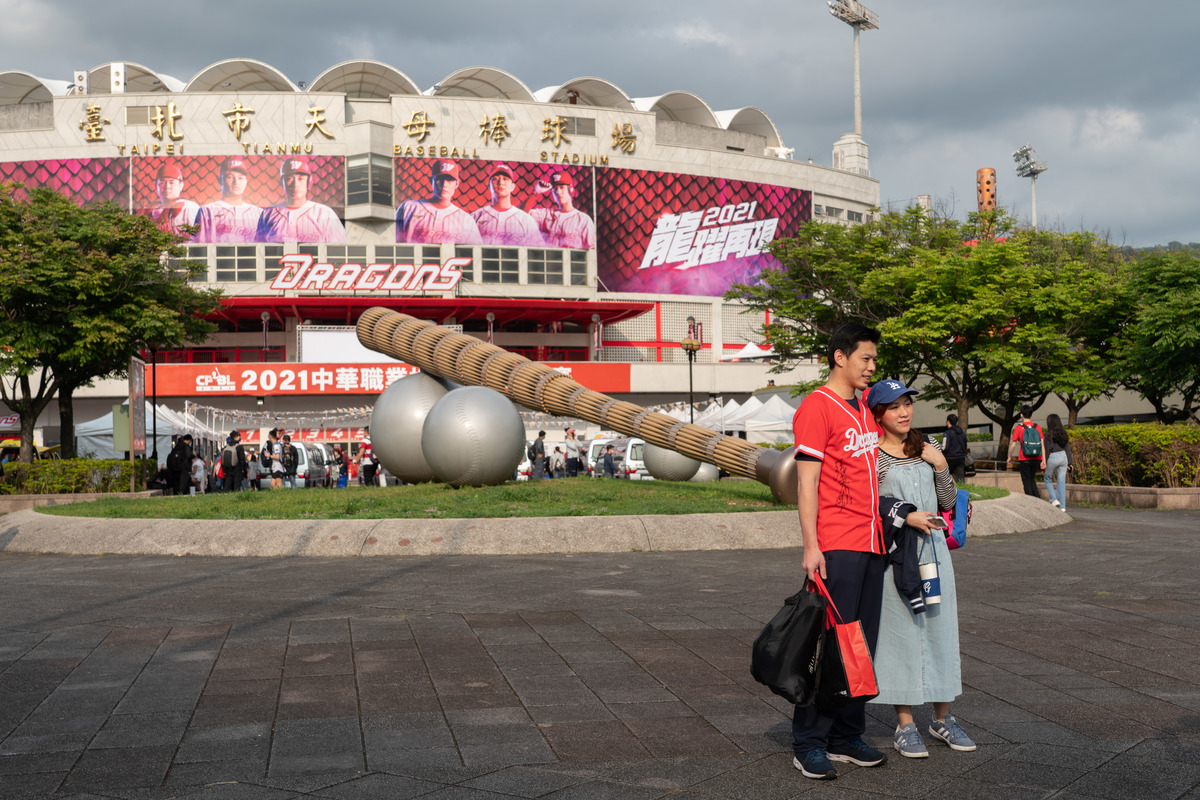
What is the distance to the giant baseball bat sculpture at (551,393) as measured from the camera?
14.5 meters

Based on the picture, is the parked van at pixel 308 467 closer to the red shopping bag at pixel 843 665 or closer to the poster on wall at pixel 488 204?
the red shopping bag at pixel 843 665

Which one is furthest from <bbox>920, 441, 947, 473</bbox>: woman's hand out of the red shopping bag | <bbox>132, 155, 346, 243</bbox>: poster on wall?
<bbox>132, 155, 346, 243</bbox>: poster on wall

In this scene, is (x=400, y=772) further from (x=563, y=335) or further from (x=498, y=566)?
(x=563, y=335)

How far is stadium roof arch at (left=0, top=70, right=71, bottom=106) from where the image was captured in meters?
61.9

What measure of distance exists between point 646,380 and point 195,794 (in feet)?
166

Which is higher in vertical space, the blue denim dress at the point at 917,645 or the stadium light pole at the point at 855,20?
the stadium light pole at the point at 855,20

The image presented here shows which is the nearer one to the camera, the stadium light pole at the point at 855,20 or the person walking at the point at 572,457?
the person walking at the point at 572,457

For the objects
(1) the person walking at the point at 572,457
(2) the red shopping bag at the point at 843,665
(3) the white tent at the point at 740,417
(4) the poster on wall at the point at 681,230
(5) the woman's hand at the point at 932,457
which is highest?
(4) the poster on wall at the point at 681,230

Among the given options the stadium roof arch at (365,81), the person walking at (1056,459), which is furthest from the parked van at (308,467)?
the stadium roof arch at (365,81)

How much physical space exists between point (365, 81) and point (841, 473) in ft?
207

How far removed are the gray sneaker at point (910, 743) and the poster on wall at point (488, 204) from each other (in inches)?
2132

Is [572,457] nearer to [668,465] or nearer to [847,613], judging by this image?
[668,465]

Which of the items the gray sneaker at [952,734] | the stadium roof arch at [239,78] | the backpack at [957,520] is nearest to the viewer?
the gray sneaker at [952,734]

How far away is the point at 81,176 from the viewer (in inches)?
2199
